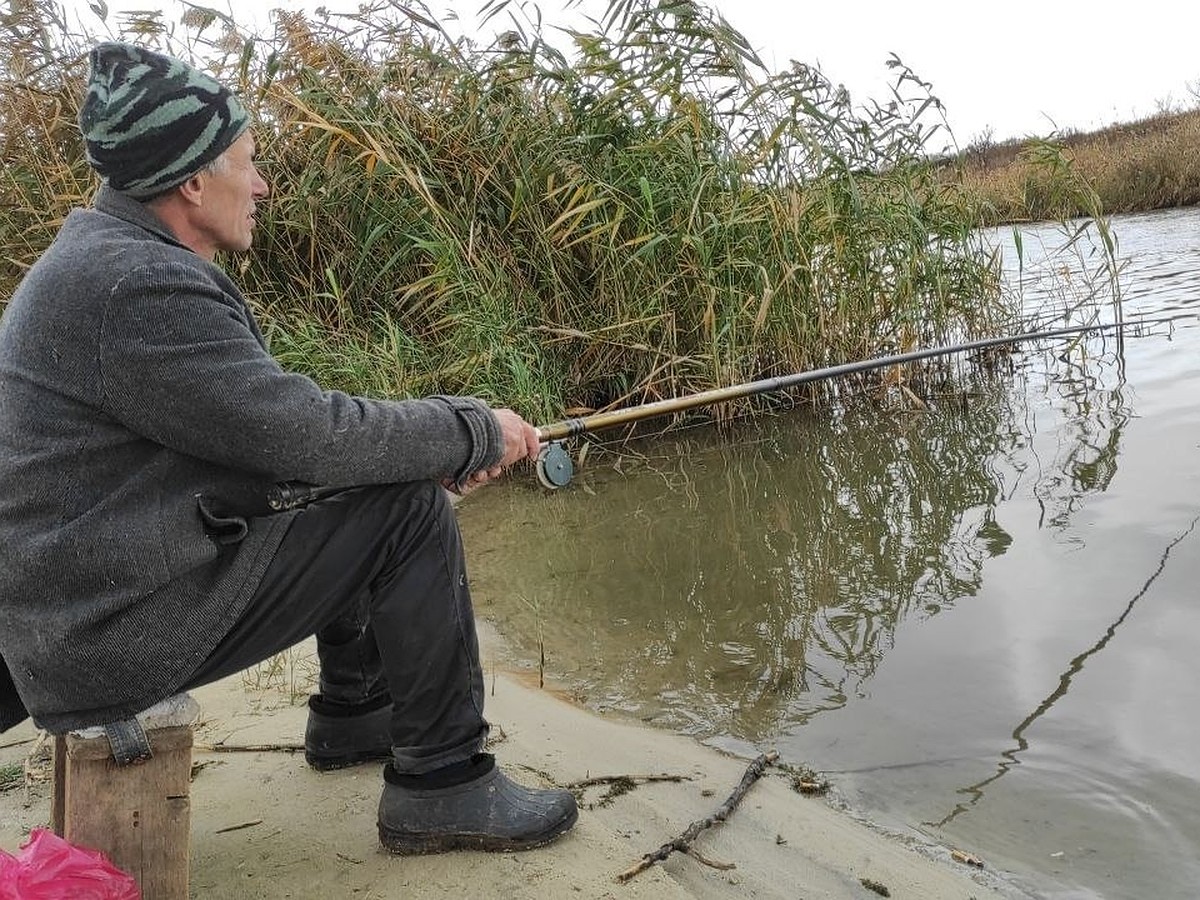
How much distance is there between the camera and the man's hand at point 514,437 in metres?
1.91

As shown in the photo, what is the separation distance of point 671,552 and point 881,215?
101 inches

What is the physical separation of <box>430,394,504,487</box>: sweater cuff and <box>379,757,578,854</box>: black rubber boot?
54 centimetres

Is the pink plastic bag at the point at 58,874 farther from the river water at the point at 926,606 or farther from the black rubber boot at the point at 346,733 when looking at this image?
the river water at the point at 926,606

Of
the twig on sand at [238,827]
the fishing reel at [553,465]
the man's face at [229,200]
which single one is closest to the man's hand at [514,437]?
the fishing reel at [553,465]

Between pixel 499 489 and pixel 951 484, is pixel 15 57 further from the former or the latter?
pixel 951 484

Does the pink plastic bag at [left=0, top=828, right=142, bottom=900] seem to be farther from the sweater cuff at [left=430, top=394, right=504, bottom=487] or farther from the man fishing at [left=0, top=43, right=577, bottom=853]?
the sweater cuff at [left=430, top=394, right=504, bottom=487]

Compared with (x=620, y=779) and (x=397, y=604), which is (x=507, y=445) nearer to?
(x=397, y=604)

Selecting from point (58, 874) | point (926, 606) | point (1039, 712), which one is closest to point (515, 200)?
point (926, 606)

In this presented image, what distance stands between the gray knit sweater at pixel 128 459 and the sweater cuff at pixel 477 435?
223mm

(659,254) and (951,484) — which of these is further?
(659,254)

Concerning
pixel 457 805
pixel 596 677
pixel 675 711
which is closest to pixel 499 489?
pixel 596 677

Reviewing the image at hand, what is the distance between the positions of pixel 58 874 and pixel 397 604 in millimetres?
630

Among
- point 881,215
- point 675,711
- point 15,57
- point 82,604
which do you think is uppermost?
point 15,57

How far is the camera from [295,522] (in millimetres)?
1732
